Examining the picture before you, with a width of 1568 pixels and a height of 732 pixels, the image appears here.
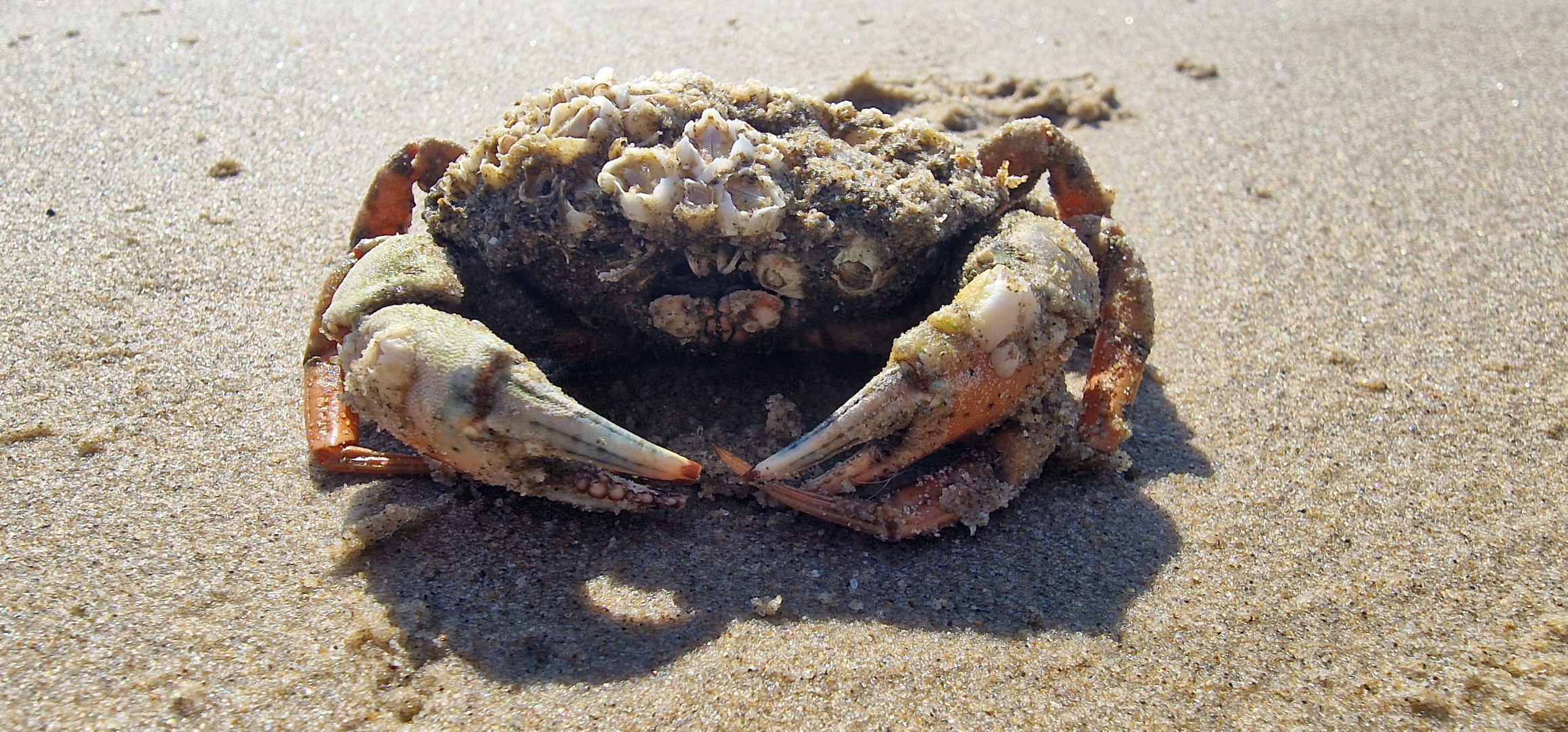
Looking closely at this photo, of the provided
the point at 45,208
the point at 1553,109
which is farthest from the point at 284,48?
the point at 1553,109

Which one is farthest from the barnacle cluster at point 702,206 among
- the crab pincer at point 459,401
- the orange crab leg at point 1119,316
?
the orange crab leg at point 1119,316

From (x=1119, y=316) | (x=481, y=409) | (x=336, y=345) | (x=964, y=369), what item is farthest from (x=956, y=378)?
(x=336, y=345)

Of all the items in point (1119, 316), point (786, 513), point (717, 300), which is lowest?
point (786, 513)

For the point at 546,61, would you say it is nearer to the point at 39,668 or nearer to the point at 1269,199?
the point at 1269,199

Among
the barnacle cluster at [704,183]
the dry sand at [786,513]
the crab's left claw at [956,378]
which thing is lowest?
the dry sand at [786,513]

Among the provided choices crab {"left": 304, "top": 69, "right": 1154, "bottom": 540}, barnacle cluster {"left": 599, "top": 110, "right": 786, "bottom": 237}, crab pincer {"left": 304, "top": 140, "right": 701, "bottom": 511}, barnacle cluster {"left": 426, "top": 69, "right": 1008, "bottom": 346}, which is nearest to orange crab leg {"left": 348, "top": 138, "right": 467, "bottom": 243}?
crab {"left": 304, "top": 69, "right": 1154, "bottom": 540}

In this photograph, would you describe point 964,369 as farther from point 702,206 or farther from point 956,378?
point 702,206

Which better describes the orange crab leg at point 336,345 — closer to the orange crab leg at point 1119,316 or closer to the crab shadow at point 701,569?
the crab shadow at point 701,569

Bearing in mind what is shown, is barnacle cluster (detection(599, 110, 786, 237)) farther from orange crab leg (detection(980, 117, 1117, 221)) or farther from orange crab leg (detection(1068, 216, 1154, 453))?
orange crab leg (detection(1068, 216, 1154, 453))
